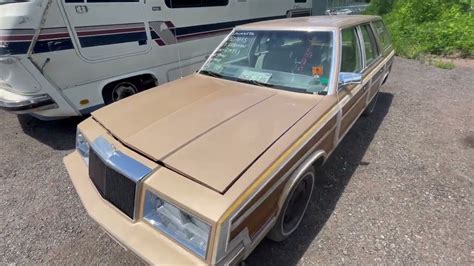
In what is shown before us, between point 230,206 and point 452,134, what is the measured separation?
161 inches

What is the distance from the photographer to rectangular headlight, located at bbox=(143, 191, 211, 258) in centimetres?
143

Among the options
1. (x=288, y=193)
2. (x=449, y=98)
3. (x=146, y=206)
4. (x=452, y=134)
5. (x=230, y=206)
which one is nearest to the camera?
(x=230, y=206)

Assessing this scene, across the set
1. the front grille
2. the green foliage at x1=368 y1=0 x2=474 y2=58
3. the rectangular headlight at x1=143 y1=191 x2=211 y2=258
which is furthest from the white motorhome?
the green foliage at x1=368 y1=0 x2=474 y2=58

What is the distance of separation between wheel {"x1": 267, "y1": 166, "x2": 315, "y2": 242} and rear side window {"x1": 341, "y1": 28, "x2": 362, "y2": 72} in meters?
1.17

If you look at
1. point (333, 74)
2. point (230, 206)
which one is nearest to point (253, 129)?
point (230, 206)

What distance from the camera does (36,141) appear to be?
3.96 meters

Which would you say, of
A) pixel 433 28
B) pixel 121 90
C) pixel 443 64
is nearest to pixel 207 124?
pixel 121 90

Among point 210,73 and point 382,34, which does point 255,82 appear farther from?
point 382,34

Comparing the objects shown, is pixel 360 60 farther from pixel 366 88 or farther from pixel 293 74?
pixel 293 74

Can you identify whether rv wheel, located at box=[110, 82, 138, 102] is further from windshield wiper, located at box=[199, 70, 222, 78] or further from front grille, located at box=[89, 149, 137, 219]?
front grille, located at box=[89, 149, 137, 219]

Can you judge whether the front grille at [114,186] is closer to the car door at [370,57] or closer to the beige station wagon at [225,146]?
the beige station wagon at [225,146]

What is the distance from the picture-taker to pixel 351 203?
274cm

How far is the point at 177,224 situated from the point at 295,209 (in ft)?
3.90

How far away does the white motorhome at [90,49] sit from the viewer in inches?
127
